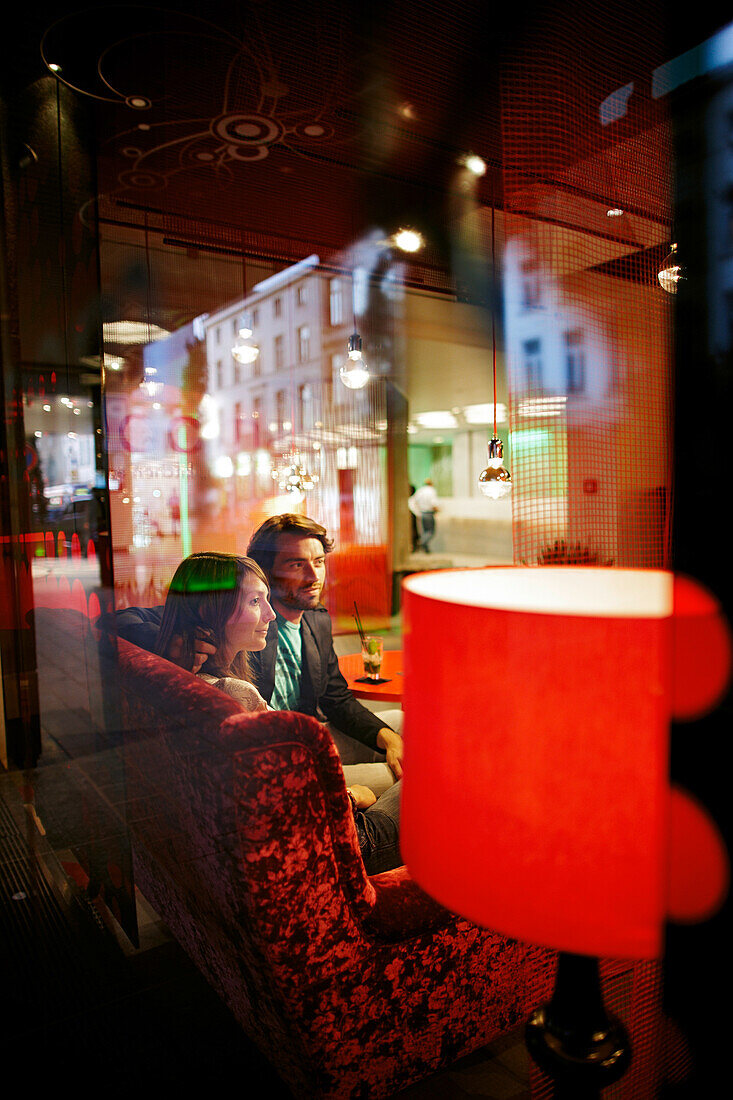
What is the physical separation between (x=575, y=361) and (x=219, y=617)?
1.41 m

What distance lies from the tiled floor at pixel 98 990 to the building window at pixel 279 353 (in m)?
4.90

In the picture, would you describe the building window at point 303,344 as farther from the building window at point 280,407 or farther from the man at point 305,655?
the man at point 305,655

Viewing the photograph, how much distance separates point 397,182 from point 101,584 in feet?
10.7

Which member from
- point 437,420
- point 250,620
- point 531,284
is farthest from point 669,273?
point 437,420

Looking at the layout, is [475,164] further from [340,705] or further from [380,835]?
[380,835]

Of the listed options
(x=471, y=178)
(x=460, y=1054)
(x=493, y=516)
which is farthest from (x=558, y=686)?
(x=493, y=516)

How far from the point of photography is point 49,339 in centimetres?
326

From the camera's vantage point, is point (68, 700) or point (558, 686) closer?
point (558, 686)

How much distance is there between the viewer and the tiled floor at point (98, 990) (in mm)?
1688

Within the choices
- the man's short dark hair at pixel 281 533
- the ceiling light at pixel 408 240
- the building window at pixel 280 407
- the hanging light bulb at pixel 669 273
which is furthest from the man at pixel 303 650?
the building window at pixel 280 407

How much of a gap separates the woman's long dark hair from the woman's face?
17 mm

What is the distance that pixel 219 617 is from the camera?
2.18m

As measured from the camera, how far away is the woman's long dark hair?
2160mm

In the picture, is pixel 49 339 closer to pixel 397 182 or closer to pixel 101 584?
pixel 101 584
